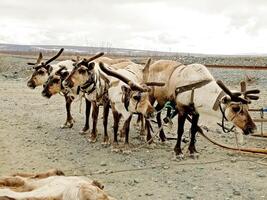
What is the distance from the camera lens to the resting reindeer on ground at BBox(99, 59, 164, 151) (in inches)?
356

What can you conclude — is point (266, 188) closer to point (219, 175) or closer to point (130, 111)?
point (219, 175)

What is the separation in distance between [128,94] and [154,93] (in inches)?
39.1

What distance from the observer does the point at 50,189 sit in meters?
3.55

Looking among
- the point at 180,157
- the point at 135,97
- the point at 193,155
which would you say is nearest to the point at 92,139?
the point at 135,97

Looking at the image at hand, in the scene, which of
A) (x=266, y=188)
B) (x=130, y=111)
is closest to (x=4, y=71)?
(x=130, y=111)

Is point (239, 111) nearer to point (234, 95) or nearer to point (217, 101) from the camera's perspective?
point (234, 95)

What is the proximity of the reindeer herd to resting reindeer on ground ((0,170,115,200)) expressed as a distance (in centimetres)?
498

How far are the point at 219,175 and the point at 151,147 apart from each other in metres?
2.28

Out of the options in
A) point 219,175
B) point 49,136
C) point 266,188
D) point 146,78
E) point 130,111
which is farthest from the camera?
point 49,136

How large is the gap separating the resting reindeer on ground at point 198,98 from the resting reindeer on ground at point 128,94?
1.06 feet

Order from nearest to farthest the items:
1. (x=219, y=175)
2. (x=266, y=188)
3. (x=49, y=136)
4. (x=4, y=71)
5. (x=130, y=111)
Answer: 1. (x=266, y=188)
2. (x=219, y=175)
3. (x=130, y=111)
4. (x=49, y=136)
5. (x=4, y=71)

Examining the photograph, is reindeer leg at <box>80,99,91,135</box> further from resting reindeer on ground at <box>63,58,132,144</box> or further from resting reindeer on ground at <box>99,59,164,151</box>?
resting reindeer on ground at <box>99,59,164,151</box>

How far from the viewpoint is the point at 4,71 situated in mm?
31922

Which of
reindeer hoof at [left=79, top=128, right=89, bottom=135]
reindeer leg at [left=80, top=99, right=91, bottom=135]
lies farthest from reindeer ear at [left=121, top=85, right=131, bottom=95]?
reindeer hoof at [left=79, top=128, right=89, bottom=135]
